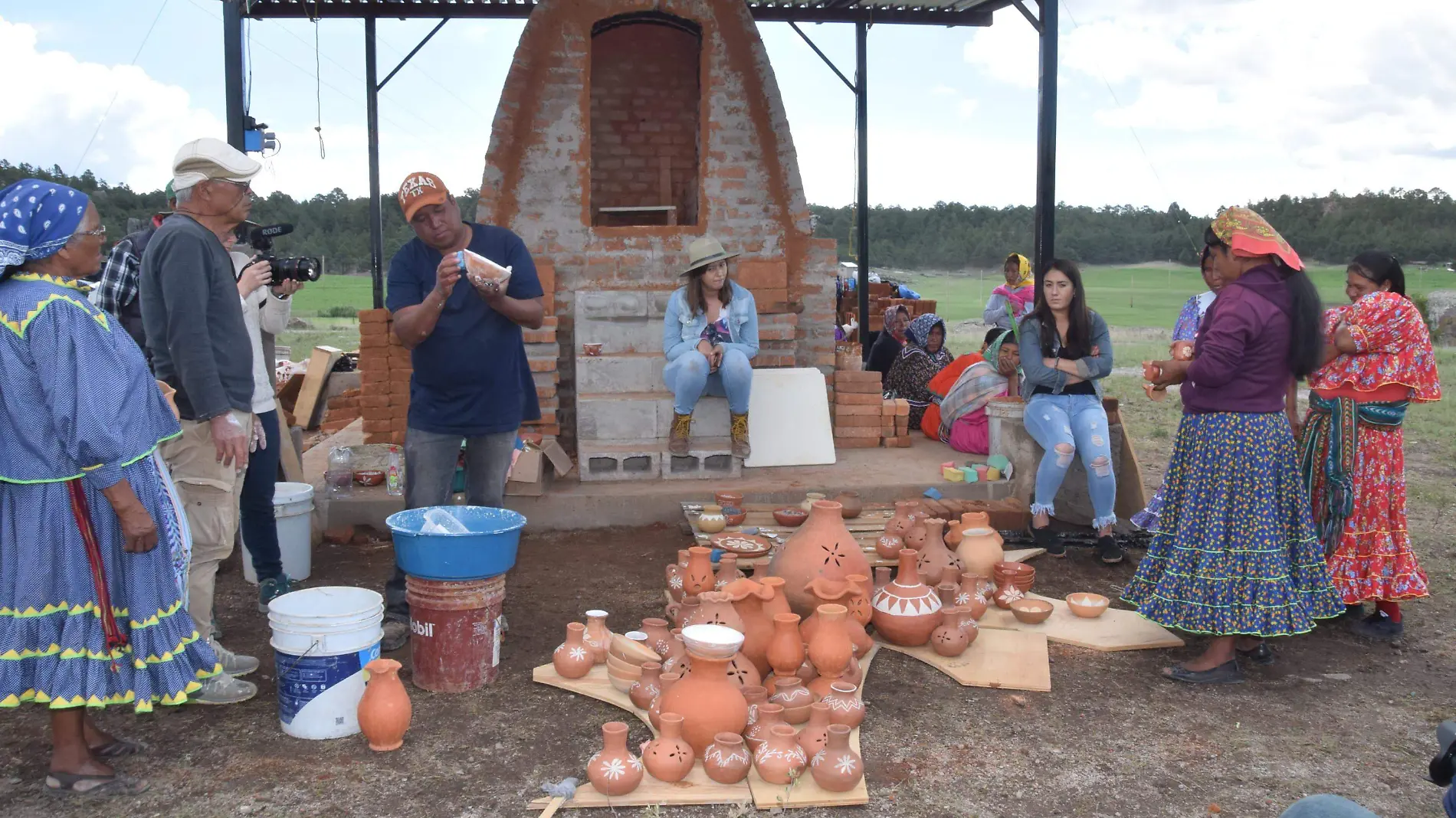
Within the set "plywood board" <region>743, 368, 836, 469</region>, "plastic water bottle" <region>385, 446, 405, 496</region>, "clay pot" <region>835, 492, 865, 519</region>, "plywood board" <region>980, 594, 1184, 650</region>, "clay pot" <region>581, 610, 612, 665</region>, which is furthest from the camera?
"plywood board" <region>743, 368, 836, 469</region>

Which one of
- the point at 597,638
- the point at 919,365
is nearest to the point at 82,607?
the point at 597,638

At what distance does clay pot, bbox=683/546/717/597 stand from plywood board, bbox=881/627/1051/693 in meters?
0.78

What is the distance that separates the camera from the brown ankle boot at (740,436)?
6.38m

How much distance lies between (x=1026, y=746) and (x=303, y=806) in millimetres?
2266

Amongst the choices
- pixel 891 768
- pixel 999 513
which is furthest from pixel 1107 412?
pixel 891 768

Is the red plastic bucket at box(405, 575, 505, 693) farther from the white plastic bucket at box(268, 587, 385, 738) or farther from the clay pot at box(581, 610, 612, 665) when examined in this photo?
the clay pot at box(581, 610, 612, 665)

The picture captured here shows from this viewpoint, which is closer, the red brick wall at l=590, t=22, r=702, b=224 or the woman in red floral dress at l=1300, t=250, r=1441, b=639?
the woman in red floral dress at l=1300, t=250, r=1441, b=639

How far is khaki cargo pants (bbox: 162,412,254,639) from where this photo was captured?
3715 mm

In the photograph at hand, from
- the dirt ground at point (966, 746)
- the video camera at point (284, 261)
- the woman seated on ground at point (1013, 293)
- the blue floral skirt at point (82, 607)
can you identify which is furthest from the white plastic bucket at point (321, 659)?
the woman seated on ground at point (1013, 293)

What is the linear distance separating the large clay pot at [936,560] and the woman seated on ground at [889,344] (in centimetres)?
449

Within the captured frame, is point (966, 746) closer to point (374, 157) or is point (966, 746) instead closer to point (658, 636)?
point (658, 636)

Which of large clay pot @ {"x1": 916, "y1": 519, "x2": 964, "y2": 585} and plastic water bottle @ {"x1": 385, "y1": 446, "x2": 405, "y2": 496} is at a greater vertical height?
plastic water bottle @ {"x1": 385, "y1": 446, "x2": 405, "y2": 496}

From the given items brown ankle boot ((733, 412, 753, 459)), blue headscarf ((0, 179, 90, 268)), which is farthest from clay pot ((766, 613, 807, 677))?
brown ankle boot ((733, 412, 753, 459))

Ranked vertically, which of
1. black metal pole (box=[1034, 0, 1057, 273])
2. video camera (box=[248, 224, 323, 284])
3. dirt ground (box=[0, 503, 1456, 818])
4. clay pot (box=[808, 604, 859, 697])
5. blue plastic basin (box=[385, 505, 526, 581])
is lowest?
dirt ground (box=[0, 503, 1456, 818])
